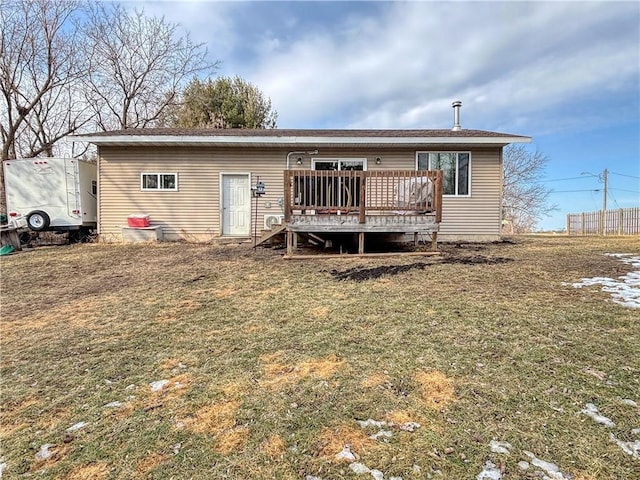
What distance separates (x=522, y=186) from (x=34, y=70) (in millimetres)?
27721

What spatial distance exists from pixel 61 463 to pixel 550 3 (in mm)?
11213

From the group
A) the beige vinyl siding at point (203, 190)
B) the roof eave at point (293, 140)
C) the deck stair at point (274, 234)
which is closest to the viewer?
the deck stair at point (274, 234)

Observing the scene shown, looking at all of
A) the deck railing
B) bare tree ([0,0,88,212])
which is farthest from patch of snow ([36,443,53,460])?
bare tree ([0,0,88,212])

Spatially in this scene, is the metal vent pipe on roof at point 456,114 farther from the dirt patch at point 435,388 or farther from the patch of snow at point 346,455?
the patch of snow at point 346,455

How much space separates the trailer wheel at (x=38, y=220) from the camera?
9398mm

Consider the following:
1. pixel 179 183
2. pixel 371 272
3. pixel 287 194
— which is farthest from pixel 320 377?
pixel 179 183

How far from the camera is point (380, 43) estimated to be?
11.4 metres

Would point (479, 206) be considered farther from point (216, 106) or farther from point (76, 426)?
point (216, 106)

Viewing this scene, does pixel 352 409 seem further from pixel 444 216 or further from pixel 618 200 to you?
pixel 618 200

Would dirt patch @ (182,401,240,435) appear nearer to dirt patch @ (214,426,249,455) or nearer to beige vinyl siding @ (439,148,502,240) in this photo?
dirt patch @ (214,426,249,455)

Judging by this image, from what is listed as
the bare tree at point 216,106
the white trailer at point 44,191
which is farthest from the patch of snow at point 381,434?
the bare tree at point 216,106

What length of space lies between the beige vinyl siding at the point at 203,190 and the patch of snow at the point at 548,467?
8538 mm

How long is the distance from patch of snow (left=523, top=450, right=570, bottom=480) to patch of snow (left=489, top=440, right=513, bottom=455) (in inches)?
3.2

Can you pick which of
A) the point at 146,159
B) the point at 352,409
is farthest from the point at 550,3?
the point at 146,159
